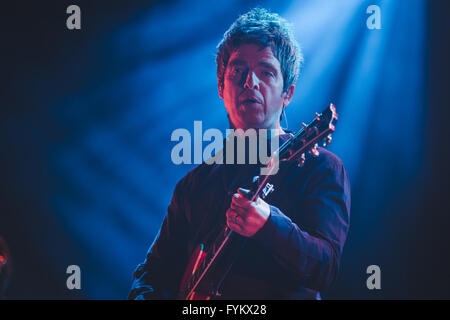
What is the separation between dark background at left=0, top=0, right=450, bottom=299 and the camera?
2.16 m

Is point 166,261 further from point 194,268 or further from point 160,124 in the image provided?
point 160,124

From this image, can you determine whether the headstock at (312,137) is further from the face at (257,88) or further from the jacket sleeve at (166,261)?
the jacket sleeve at (166,261)

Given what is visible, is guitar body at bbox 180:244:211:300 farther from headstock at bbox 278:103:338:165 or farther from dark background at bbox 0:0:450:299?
headstock at bbox 278:103:338:165

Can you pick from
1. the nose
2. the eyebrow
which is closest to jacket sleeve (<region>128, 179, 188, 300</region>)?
the nose

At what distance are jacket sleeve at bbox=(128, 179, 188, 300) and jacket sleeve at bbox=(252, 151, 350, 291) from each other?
0.58 metres

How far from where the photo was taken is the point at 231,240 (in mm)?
1800

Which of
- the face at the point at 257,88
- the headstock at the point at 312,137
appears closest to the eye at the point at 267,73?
the face at the point at 257,88

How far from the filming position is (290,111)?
7.33ft

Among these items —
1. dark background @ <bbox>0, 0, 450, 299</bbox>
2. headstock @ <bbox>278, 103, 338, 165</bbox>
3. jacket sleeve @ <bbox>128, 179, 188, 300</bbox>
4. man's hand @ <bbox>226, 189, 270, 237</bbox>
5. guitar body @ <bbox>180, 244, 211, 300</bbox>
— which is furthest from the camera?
dark background @ <bbox>0, 0, 450, 299</bbox>

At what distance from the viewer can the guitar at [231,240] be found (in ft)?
5.15

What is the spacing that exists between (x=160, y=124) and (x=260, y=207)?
41.9 inches

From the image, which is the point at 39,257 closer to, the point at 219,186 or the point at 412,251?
the point at 219,186
